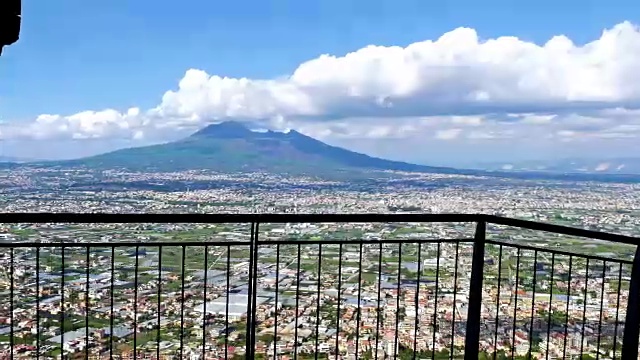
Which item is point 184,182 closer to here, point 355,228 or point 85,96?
point 355,228

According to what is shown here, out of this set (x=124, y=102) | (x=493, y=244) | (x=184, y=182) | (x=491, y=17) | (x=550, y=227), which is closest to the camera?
(x=550, y=227)

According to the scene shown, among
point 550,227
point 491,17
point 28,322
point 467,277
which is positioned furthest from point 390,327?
point 491,17

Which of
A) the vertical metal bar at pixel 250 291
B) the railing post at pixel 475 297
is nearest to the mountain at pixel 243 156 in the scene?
the vertical metal bar at pixel 250 291

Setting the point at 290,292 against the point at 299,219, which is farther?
the point at 290,292

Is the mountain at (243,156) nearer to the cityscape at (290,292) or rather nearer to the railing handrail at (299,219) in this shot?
the cityscape at (290,292)

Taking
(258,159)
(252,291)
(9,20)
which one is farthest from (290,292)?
(258,159)

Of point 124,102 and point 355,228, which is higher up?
point 124,102

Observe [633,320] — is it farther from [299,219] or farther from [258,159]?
[258,159]
